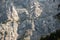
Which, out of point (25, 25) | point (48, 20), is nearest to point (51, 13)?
point (48, 20)

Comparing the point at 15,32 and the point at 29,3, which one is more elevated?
the point at 29,3

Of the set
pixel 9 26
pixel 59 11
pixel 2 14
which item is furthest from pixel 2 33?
pixel 59 11

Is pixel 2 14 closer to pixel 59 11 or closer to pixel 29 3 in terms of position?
pixel 29 3

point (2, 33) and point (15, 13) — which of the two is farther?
point (15, 13)

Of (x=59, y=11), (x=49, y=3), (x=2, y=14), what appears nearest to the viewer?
(x=59, y=11)

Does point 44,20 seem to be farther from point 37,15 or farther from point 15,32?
point 15,32

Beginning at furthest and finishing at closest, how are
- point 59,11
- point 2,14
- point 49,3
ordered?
point 2,14
point 49,3
point 59,11
